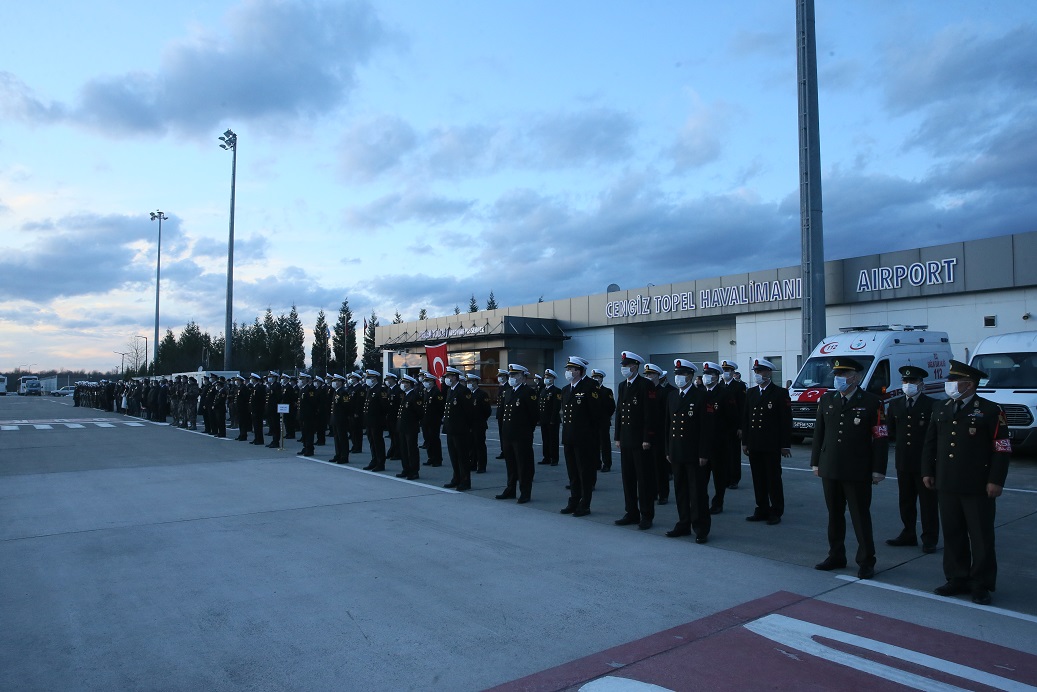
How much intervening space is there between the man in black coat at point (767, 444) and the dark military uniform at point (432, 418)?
21.1 ft

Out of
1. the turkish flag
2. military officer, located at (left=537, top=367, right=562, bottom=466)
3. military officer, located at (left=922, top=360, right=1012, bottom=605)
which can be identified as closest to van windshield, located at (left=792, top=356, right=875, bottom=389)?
military officer, located at (left=537, top=367, right=562, bottom=466)

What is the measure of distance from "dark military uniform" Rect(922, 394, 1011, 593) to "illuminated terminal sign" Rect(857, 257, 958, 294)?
18933 millimetres

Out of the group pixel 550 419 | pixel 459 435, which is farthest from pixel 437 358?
pixel 459 435

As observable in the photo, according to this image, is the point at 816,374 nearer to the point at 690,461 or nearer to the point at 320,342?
the point at 690,461

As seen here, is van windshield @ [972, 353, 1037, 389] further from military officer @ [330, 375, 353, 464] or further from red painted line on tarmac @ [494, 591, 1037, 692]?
military officer @ [330, 375, 353, 464]

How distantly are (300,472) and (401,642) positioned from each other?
367 inches

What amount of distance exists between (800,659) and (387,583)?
331 cm

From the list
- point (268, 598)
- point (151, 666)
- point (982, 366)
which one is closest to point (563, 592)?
point (268, 598)

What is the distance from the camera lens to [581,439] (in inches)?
363

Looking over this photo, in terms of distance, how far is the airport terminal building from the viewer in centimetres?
2137

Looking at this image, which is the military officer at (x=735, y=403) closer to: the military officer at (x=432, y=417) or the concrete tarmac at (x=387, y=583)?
the concrete tarmac at (x=387, y=583)

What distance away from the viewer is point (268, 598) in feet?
19.1

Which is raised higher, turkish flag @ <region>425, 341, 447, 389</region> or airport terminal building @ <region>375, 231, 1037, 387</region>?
airport terminal building @ <region>375, 231, 1037, 387</region>

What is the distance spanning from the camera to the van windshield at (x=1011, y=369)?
14236 millimetres
